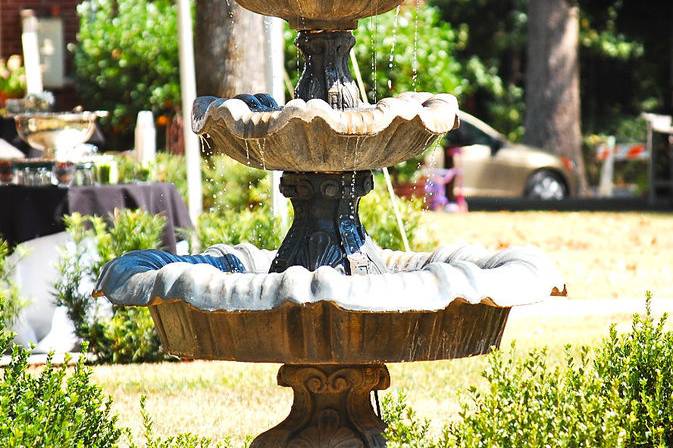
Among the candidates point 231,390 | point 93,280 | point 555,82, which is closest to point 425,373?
point 231,390

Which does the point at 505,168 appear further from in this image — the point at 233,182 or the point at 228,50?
the point at 233,182

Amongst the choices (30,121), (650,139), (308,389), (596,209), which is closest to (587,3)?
(650,139)

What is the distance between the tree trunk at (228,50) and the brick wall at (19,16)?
7.72 m

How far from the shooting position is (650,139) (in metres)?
19.4

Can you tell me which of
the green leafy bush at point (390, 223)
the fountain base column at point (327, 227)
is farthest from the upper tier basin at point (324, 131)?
the green leafy bush at point (390, 223)

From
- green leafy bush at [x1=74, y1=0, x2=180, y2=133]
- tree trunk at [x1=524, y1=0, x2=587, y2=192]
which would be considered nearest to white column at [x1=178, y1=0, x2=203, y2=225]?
green leafy bush at [x1=74, y1=0, x2=180, y2=133]

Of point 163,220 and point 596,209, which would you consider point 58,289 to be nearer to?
point 163,220

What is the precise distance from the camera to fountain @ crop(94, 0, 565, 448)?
3.98 meters

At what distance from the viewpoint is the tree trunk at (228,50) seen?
10828mm

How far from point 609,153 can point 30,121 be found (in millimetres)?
21789

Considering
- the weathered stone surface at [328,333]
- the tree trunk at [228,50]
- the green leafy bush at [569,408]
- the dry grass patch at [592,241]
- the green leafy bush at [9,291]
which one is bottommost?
the dry grass patch at [592,241]

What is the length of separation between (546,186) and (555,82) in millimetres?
2700

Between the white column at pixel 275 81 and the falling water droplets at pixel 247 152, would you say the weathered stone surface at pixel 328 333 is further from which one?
the white column at pixel 275 81

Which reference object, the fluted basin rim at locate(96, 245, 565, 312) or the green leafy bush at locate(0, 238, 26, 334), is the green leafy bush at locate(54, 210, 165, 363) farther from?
the fluted basin rim at locate(96, 245, 565, 312)
